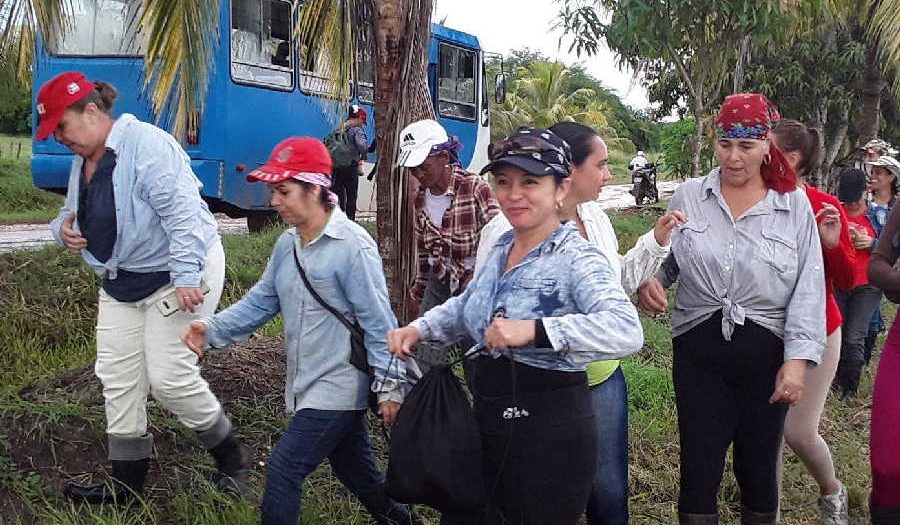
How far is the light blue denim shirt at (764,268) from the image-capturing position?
11.2 ft

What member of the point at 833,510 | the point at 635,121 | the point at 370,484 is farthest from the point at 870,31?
the point at 635,121

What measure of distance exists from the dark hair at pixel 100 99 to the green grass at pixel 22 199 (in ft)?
38.6

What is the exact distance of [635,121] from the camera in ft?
205

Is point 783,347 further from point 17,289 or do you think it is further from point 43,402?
point 17,289

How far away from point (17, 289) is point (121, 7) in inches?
180

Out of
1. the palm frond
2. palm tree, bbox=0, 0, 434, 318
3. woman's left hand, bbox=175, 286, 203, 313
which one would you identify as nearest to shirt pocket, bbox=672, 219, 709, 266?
woman's left hand, bbox=175, 286, 203, 313

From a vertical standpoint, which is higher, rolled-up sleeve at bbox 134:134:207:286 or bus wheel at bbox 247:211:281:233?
rolled-up sleeve at bbox 134:134:207:286

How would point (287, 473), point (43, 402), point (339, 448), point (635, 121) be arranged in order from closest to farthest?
point (287, 473) → point (339, 448) → point (43, 402) → point (635, 121)

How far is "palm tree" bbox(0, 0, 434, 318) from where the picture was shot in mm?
5062

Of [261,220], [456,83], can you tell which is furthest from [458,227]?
[456,83]

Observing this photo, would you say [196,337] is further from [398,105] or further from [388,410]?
[398,105]

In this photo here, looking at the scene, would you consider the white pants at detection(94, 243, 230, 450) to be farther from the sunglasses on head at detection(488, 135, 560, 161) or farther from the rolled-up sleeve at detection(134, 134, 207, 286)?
the sunglasses on head at detection(488, 135, 560, 161)

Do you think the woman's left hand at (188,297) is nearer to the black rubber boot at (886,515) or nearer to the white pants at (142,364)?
the white pants at (142,364)

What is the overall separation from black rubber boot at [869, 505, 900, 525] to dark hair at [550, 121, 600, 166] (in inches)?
63.0
